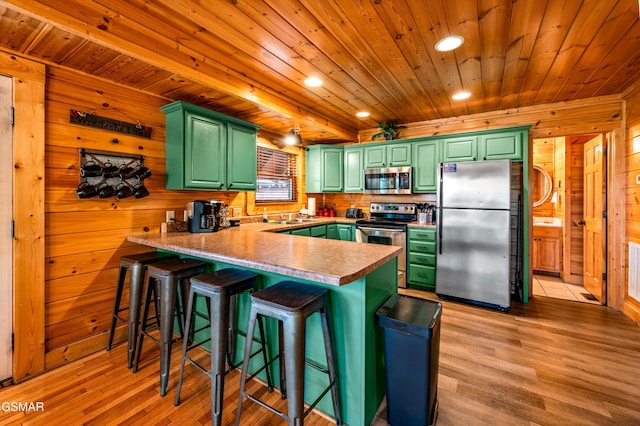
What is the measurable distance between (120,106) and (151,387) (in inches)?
87.7

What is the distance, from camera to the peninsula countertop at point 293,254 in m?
1.32

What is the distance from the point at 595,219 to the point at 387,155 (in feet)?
8.94

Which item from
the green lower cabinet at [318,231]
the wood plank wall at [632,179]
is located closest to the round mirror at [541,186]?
the wood plank wall at [632,179]

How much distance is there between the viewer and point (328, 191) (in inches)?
186

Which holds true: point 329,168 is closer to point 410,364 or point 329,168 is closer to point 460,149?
point 460,149

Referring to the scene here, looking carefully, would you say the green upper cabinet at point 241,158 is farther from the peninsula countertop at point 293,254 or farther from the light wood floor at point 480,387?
the light wood floor at point 480,387

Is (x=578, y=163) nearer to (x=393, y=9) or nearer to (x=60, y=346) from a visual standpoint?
(x=393, y=9)

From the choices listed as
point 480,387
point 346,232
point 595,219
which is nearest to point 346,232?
point 346,232

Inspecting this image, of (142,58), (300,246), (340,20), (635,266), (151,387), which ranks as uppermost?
(340,20)

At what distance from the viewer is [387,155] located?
4316 millimetres

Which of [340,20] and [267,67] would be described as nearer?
[340,20]

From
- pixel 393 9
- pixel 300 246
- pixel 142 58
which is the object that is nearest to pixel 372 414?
pixel 300 246

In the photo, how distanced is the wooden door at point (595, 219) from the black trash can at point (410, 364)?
327 cm

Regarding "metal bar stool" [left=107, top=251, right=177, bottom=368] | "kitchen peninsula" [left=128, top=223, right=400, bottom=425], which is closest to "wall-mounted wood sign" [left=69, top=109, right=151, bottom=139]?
"metal bar stool" [left=107, top=251, right=177, bottom=368]
